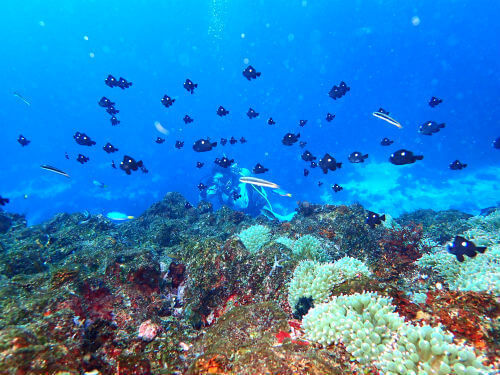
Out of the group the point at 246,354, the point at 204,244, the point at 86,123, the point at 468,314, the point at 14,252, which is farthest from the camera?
the point at 86,123

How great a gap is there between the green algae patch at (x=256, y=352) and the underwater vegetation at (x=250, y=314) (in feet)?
0.05

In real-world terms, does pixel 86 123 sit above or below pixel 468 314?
above

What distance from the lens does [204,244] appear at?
5805 mm

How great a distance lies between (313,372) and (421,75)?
6852 inches

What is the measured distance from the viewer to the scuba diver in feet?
67.7

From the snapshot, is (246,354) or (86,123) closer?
(246,354)

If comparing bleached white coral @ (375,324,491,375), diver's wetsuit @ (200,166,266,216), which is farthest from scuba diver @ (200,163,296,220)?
bleached white coral @ (375,324,491,375)

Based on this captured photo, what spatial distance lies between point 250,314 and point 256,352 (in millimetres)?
1123

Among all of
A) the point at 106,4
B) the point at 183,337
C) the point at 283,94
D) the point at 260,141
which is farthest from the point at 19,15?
the point at 183,337

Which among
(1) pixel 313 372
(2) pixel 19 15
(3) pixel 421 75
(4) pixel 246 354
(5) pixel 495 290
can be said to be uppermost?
(3) pixel 421 75

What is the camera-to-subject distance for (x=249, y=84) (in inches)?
5251

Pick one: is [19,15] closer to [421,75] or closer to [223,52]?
[223,52]

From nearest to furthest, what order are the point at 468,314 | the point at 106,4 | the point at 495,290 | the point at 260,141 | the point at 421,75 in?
the point at 468,314 → the point at 495,290 → the point at 260,141 → the point at 106,4 → the point at 421,75

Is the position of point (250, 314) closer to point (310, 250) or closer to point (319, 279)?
point (319, 279)
